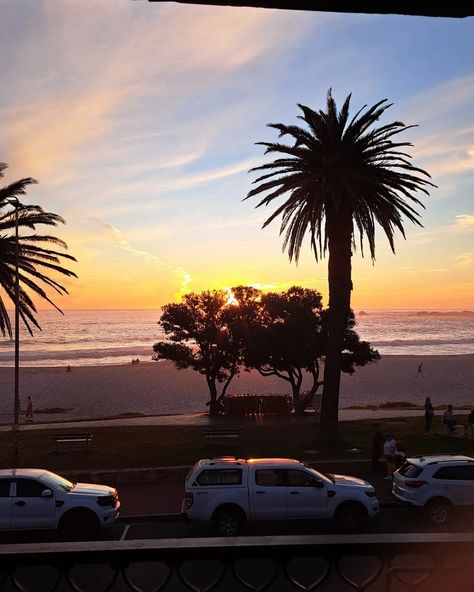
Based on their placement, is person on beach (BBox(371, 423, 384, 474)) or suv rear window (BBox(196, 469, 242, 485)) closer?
suv rear window (BBox(196, 469, 242, 485))

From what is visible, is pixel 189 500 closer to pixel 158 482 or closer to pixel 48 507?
pixel 48 507

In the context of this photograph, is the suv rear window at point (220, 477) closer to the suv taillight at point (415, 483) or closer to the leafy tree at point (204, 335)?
the suv taillight at point (415, 483)

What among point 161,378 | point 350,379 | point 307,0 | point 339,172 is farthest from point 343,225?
point 161,378

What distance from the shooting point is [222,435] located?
83.8 ft

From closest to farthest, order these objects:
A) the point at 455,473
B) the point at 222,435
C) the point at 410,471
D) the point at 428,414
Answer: the point at 455,473, the point at 410,471, the point at 222,435, the point at 428,414

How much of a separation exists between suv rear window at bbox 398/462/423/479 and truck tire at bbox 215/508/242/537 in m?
4.88

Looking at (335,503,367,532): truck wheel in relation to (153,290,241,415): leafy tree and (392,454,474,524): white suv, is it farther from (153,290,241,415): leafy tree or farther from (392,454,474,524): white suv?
(153,290,241,415): leafy tree

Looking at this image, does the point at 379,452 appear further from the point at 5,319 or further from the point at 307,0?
the point at 307,0

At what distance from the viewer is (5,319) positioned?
2453 cm

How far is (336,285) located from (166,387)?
121 ft

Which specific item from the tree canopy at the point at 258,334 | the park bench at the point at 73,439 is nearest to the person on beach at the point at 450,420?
the tree canopy at the point at 258,334

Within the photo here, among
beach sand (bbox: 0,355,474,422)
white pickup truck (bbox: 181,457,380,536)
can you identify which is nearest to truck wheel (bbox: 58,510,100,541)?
white pickup truck (bbox: 181,457,380,536)

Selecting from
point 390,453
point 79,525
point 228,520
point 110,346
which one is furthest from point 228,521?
point 110,346

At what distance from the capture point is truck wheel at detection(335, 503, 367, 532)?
588 inches
